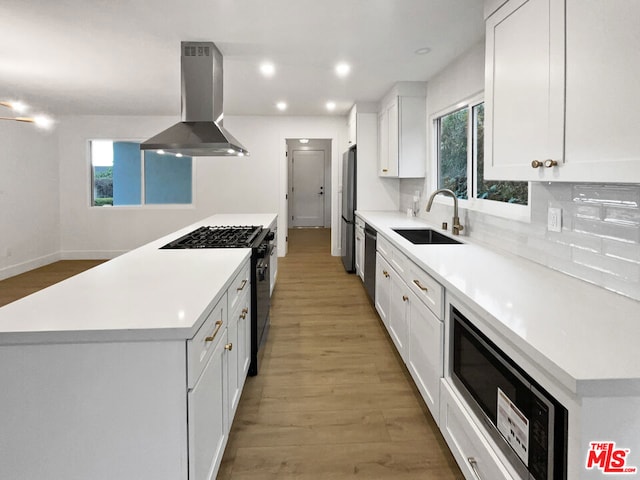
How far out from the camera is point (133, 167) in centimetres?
736

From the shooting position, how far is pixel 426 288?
2.16 meters

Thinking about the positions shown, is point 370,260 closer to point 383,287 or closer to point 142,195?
point 383,287

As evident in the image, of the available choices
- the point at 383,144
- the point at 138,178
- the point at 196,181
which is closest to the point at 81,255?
the point at 138,178

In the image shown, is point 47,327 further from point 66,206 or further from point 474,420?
point 66,206

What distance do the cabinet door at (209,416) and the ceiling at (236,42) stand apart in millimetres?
2108

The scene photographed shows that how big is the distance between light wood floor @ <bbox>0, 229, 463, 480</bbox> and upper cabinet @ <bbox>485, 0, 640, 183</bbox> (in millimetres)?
1347

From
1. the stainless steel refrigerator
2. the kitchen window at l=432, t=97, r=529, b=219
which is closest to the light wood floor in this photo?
the kitchen window at l=432, t=97, r=529, b=219

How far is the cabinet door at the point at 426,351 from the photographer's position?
78.0 inches

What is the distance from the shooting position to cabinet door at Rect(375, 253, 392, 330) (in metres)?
3.36

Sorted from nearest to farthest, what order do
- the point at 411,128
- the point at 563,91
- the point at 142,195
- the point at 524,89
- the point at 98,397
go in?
1. the point at 98,397
2. the point at 563,91
3. the point at 524,89
4. the point at 411,128
5. the point at 142,195

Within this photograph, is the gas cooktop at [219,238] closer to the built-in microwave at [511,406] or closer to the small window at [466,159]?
the built-in microwave at [511,406]

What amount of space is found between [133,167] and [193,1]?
5393 mm

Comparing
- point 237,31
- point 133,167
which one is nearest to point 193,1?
point 237,31

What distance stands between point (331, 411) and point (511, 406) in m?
1.29
